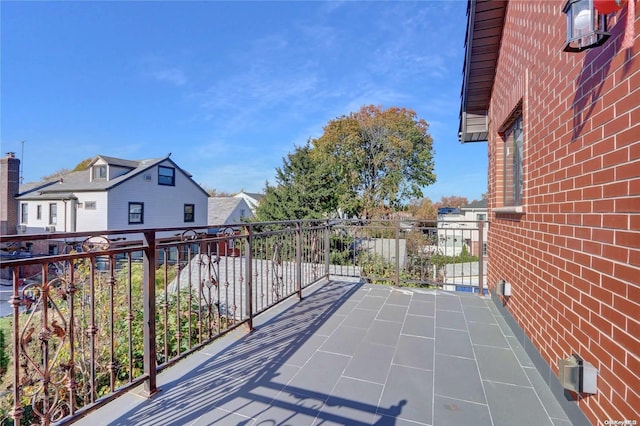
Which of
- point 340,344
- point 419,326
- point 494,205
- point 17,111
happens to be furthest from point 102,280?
point 17,111

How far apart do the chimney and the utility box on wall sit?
23.4 m

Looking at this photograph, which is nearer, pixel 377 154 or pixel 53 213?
pixel 53 213

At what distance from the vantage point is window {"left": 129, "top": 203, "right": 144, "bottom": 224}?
17234 millimetres

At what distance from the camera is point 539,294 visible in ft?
7.61

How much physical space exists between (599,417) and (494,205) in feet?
10.2

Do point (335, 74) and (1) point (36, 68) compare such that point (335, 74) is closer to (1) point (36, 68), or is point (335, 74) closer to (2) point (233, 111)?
(2) point (233, 111)

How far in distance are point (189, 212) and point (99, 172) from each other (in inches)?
218

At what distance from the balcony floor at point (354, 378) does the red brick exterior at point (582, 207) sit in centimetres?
35

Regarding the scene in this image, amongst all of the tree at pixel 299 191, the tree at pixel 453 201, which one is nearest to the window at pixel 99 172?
the tree at pixel 299 191

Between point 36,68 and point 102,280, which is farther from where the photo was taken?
point 36,68

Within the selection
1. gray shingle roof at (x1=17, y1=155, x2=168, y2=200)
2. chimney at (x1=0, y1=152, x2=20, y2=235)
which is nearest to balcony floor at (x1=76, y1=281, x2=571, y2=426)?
gray shingle roof at (x1=17, y1=155, x2=168, y2=200)

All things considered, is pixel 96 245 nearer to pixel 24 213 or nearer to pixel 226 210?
pixel 24 213

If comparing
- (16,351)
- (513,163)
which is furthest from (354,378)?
(513,163)

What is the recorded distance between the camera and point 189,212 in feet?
67.4
